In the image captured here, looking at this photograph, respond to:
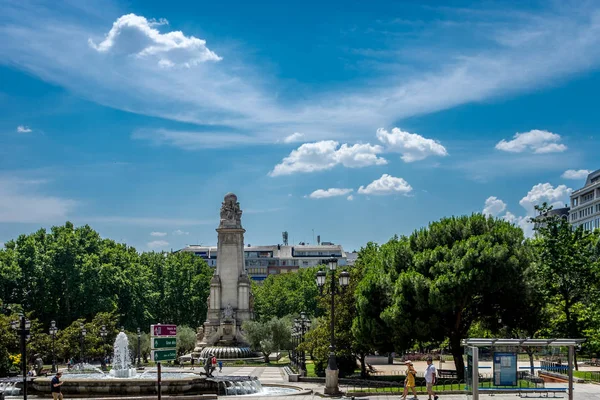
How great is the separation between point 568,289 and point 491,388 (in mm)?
25781

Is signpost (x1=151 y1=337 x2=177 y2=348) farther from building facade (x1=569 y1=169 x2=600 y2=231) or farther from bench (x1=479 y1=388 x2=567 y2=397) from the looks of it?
building facade (x1=569 y1=169 x2=600 y2=231)

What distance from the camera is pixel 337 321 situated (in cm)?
4134

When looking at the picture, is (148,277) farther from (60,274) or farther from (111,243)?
(60,274)

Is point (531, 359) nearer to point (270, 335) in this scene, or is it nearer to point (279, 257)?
point (270, 335)

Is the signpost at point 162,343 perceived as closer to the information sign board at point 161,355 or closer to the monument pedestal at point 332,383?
the information sign board at point 161,355

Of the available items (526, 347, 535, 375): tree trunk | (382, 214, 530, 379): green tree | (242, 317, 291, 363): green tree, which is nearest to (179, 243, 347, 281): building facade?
(242, 317, 291, 363): green tree

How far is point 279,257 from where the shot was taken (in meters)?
191

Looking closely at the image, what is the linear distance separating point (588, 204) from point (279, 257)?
93943 mm

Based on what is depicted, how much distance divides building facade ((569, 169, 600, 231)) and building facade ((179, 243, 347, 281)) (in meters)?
75.2

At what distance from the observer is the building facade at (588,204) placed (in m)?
109

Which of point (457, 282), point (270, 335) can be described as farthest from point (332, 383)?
point (270, 335)

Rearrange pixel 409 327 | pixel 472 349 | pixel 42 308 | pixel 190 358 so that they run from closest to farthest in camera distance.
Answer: pixel 472 349 → pixel 409 327 → pixel 190 358 → pixel 42 308

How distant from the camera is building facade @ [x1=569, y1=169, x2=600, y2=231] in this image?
109 m

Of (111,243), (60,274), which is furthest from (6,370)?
(111,243)
